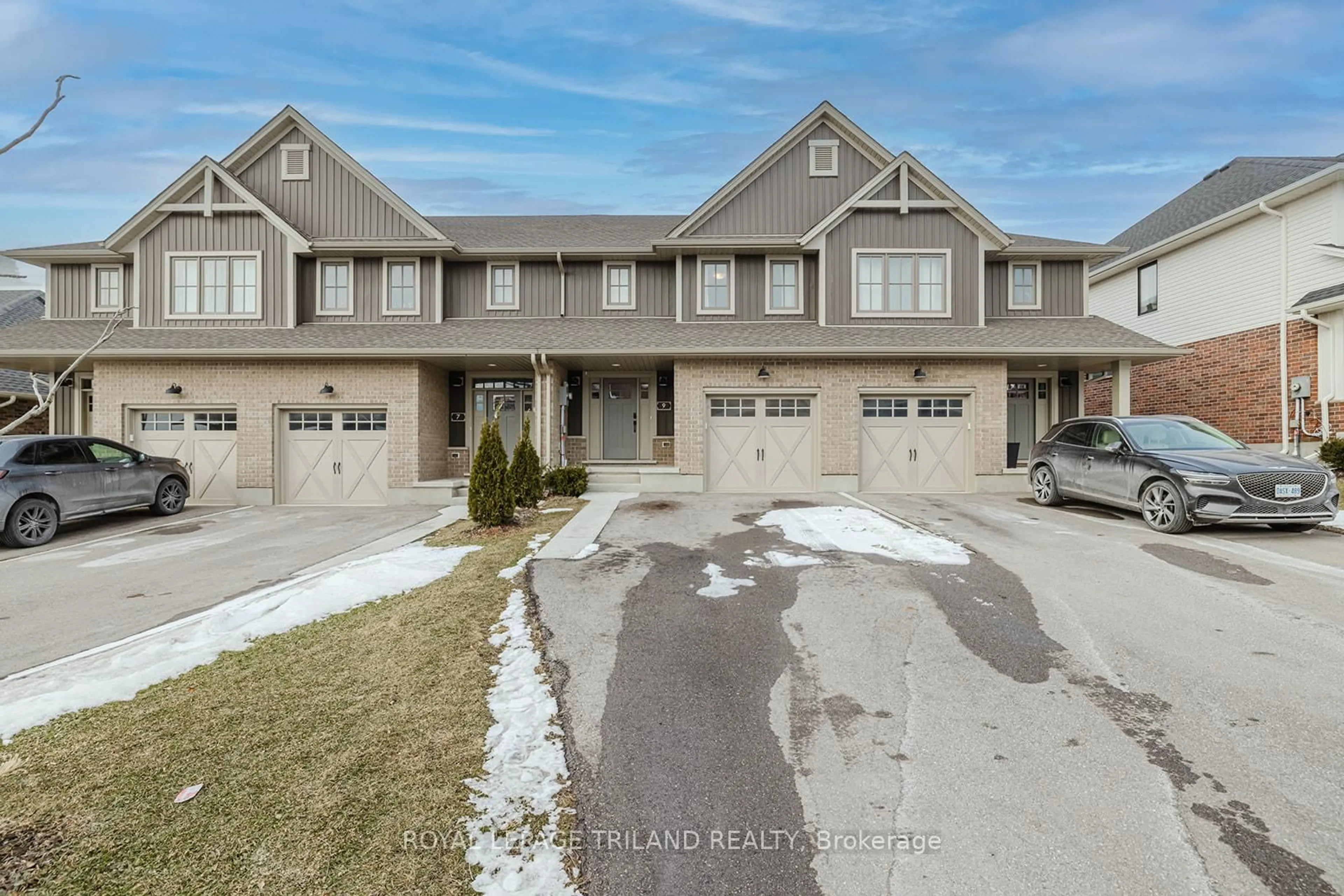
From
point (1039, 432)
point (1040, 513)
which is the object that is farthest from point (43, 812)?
point (1039, 432)

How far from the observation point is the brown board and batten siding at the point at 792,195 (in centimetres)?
1362

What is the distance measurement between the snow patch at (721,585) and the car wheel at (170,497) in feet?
36.0

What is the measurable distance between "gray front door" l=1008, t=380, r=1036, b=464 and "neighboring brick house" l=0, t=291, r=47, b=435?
Result: 74.6 feet

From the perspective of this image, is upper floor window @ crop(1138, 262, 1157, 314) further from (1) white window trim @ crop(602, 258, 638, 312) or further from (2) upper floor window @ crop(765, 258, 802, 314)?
(1) white window trim @ crop(602, 258, 638, 312)

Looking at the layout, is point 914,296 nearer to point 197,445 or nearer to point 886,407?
point 886,407

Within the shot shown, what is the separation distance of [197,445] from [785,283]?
529 inches

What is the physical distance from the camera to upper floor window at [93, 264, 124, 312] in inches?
558

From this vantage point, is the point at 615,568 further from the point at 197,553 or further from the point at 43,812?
the point at 197,553

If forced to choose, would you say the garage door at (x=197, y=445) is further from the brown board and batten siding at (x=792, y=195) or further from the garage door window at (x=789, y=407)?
the garage door window at (x=789, y=407)

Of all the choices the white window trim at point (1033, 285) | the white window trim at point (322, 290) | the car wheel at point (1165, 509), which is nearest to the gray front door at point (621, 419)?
the white window trim at point (322, 290)

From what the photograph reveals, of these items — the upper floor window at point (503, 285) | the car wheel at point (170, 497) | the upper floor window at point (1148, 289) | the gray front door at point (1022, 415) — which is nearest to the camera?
the car wheel at point (170, 497)

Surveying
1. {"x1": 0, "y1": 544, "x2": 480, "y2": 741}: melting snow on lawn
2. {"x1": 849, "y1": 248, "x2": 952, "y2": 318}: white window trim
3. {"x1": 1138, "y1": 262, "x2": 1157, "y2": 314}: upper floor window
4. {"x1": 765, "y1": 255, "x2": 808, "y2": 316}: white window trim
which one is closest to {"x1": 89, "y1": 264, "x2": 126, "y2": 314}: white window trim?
{"x1": 0, "y1": 544, "x2": 480, "y2": 741}: melting snow on lawn

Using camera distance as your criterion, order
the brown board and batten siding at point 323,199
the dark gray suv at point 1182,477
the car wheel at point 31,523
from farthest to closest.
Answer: the brown board and batten siding at point 323,199 → the car wheel at point 31,523 → the dark gray suv at point 1182,477

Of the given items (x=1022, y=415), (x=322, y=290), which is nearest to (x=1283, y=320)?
(x=1022, y=415)
